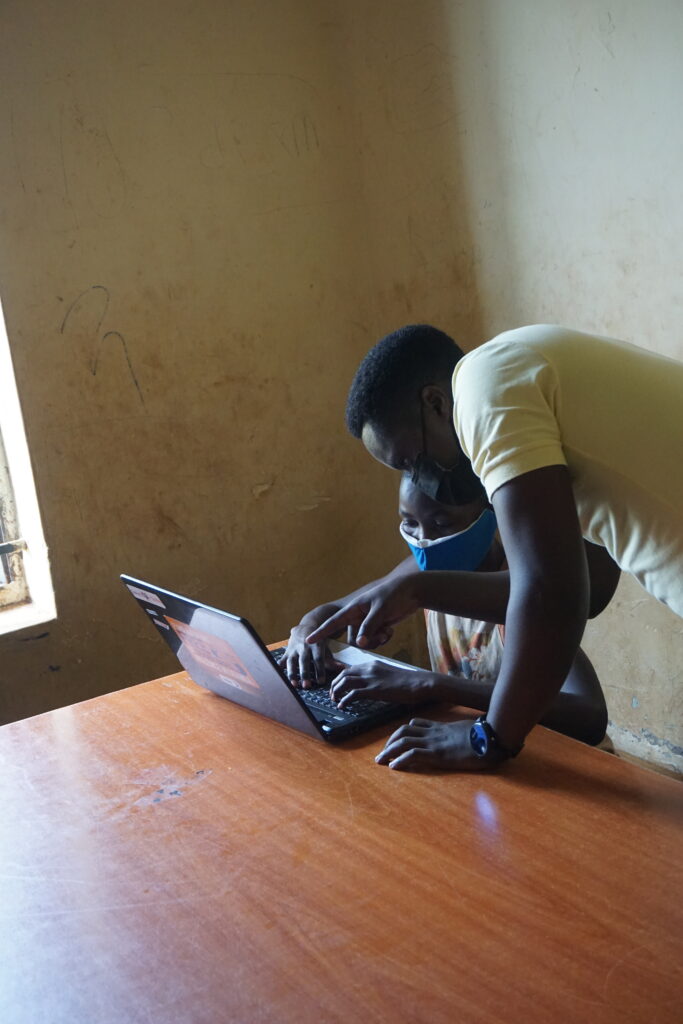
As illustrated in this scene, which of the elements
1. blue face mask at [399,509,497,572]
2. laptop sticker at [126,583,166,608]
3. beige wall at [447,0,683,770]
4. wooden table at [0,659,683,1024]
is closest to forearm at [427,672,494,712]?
wooden table at [0,659,683,1024]

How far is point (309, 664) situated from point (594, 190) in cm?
142

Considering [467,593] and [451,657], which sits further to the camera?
[451,657]

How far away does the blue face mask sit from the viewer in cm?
183

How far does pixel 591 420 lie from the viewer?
4.25 feet

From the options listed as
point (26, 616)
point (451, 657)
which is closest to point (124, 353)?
point (26, 616)

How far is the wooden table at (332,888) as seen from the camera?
0.91 m

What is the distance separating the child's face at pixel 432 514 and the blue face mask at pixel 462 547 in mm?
13

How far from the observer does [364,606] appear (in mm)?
1506

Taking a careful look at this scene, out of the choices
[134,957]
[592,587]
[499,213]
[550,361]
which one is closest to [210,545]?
[499,213]

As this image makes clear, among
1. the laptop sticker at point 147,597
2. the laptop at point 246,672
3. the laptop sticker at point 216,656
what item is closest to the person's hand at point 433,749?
the laptop at point 246,672

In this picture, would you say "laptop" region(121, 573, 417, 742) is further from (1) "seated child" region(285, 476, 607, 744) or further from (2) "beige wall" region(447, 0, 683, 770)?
(2) "beige wall" region(447, 0, 683, 770)

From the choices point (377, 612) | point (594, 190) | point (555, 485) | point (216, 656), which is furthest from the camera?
point (594, 190)

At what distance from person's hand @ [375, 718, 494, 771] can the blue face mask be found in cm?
48

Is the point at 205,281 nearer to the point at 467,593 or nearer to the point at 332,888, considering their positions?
the point at 467,593
